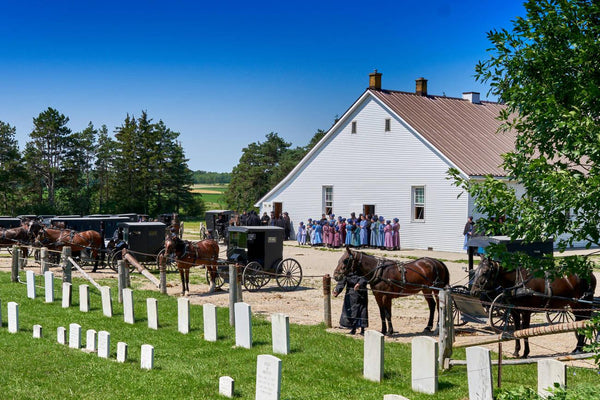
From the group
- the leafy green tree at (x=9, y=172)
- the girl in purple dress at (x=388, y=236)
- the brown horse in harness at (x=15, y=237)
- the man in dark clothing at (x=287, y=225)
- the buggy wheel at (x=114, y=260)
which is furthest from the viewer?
the leafy green tree at (x=9, y=172)

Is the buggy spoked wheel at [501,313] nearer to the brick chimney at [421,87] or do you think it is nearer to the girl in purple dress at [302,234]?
the girl in purple dress at [302,234]

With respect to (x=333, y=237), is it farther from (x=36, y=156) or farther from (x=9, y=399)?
(x=36, y=156)

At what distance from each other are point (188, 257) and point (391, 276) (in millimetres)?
7823

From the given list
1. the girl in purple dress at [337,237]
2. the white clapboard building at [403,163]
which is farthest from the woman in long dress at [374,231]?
the girl in purple dress at [337,237]

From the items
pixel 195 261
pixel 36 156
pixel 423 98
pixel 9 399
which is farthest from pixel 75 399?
Answer: pixel 36 156

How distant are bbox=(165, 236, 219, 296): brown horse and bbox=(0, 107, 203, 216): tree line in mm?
38141

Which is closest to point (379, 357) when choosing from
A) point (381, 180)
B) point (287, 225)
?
point (381, 180)

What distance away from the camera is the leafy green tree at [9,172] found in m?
54.5

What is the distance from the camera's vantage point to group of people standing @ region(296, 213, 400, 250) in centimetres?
3378

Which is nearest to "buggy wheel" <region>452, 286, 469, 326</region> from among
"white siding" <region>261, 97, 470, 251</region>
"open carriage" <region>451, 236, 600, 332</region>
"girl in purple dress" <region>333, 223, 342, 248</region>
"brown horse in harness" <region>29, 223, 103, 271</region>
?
"open carriage" <region>451, 236, 600, 332</region>

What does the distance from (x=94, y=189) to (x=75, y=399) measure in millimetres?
64782

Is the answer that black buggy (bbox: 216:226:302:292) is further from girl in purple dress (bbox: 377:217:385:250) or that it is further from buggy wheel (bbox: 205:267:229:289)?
girl in purple dress (bbox: 377:217:385:250)

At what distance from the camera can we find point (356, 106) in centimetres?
3762

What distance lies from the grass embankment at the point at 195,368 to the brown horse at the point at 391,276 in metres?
1.34
